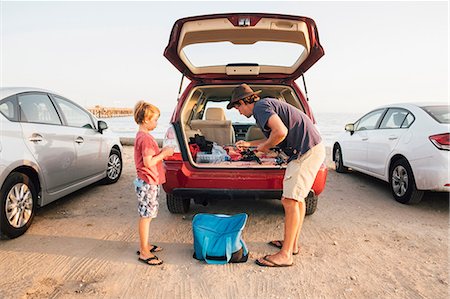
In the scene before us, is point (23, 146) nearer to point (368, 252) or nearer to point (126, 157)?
Result: point (368, 252)

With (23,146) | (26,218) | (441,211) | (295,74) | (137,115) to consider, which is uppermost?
(295,74)

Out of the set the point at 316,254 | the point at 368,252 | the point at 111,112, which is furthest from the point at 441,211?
the point at 111,112

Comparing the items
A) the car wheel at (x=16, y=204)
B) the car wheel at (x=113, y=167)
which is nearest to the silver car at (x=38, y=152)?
the car wheel at (x=16, y=204)

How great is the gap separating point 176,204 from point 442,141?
3218 mm

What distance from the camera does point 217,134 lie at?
183 inches

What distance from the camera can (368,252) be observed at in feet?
10.1

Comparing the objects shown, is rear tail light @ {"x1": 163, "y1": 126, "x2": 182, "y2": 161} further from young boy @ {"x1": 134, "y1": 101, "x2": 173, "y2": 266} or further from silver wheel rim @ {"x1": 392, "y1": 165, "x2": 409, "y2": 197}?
silver wheel rim @ {"x1": 392, "y1": 165, "x2": 409, "y2": 197}

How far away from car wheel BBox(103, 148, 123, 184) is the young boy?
2.85 metres

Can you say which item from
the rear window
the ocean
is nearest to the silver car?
the ocean

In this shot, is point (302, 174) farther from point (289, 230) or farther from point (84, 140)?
point (84, 140)

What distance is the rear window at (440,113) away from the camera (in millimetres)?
4230

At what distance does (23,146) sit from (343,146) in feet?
18.1

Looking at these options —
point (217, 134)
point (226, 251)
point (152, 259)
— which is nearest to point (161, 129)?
point (217, 134)

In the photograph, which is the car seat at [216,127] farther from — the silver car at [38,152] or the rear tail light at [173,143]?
the silver car at [38,152]
